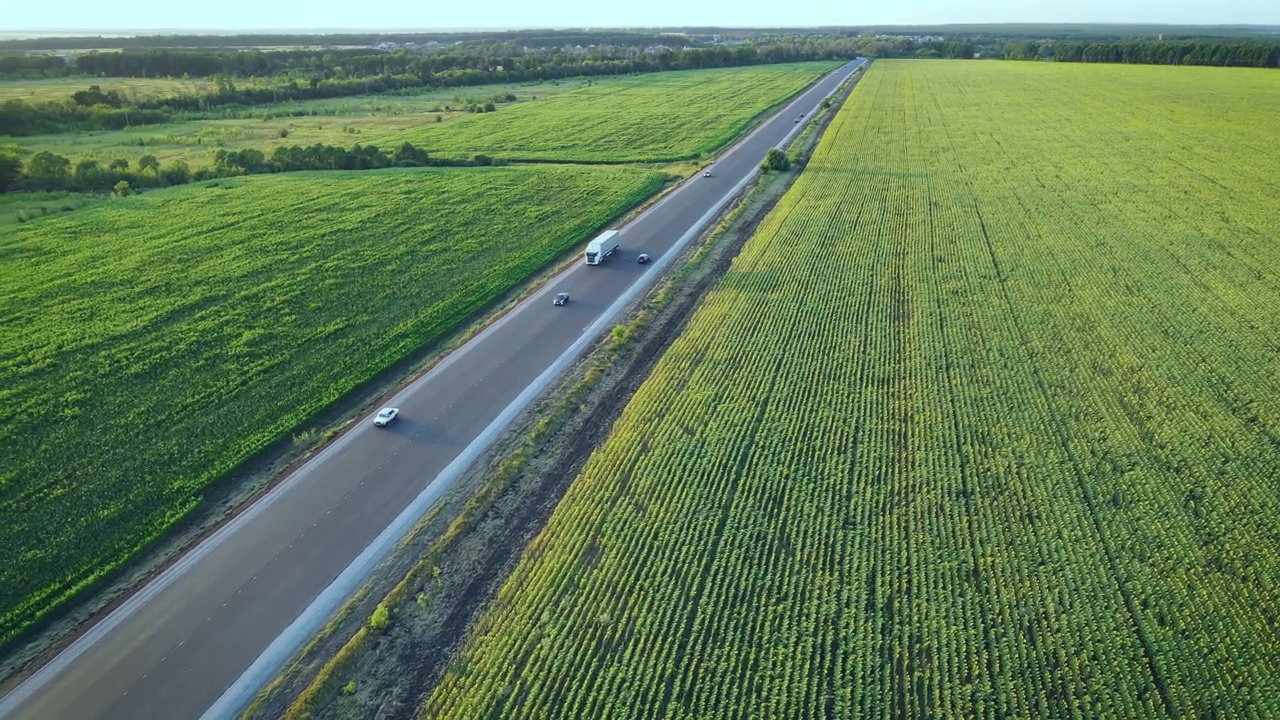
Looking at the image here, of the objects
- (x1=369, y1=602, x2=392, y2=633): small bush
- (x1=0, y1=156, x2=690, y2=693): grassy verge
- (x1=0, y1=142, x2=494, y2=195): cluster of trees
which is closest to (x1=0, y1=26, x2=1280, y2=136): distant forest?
(x1=0, y1=142, x2=494, y2=195): cluster of trees

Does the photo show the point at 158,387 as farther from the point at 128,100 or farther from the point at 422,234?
the point at 128,100

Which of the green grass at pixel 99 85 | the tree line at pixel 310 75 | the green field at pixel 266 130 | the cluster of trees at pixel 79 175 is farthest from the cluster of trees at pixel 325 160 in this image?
the green grass at pixel 99 85

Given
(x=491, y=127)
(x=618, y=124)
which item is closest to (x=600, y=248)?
(x=618, y=124)

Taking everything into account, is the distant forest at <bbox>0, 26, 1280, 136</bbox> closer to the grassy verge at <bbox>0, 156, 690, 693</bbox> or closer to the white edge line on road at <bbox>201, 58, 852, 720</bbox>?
the grassy verge at <bbox>0, 156, 690, 693</bbox>

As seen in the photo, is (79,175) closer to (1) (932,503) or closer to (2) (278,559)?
Answer: (2) (278,559)

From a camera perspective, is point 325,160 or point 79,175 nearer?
point 79,175

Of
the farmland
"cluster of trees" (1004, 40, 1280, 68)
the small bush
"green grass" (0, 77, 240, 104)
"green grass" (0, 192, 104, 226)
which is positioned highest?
"cluster of trees" (1004, 40, 1280, 68)

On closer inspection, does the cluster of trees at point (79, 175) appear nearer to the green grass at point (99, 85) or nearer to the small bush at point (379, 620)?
the green grass at point (99, 85)
